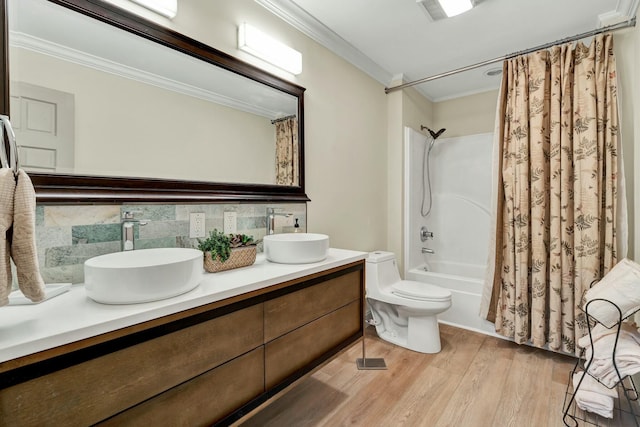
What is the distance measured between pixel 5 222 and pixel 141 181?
0.63 m

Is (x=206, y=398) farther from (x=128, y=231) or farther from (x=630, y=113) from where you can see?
(x=630, y=113)

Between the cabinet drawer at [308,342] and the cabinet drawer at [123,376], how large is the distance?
0.61ft

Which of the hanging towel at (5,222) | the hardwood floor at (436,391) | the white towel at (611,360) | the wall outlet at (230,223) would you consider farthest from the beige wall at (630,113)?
the hanging towel at (5,222)

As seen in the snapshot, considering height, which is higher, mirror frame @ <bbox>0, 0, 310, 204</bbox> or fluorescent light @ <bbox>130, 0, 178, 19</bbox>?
fluorescent light @ <bbox>130, 0, 178, 19</bbox>

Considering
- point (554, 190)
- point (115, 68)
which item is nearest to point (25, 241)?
point (115, 68)

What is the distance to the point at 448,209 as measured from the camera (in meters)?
3.53

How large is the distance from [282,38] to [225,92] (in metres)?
0.62

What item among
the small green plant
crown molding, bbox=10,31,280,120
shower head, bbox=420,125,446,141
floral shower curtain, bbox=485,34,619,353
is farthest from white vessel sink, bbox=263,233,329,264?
shower head, bbox=420,125,446,141

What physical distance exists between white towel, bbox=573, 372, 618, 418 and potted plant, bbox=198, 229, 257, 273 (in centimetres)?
189

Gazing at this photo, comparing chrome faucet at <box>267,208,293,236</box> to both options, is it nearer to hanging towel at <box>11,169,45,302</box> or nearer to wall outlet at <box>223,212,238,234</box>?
wall outlet at <box>223,212,238,234</box>

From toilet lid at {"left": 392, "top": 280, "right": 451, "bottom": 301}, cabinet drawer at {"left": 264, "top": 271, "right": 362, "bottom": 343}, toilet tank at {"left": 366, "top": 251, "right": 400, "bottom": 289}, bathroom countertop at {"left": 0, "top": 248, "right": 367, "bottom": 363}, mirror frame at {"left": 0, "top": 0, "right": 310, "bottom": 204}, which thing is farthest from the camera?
toilet tank at {"left": 366, "top": 251, "right": 400, "bottom": 289}

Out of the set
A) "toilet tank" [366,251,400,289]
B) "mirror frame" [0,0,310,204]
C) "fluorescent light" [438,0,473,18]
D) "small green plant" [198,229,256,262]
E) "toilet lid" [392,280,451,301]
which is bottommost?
"toilet lid" [392,280,451,301]

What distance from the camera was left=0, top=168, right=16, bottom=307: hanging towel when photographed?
691mm

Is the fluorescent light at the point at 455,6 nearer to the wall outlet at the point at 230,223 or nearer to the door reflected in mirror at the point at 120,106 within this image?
the door reflected in mirror at the point at 120,106
